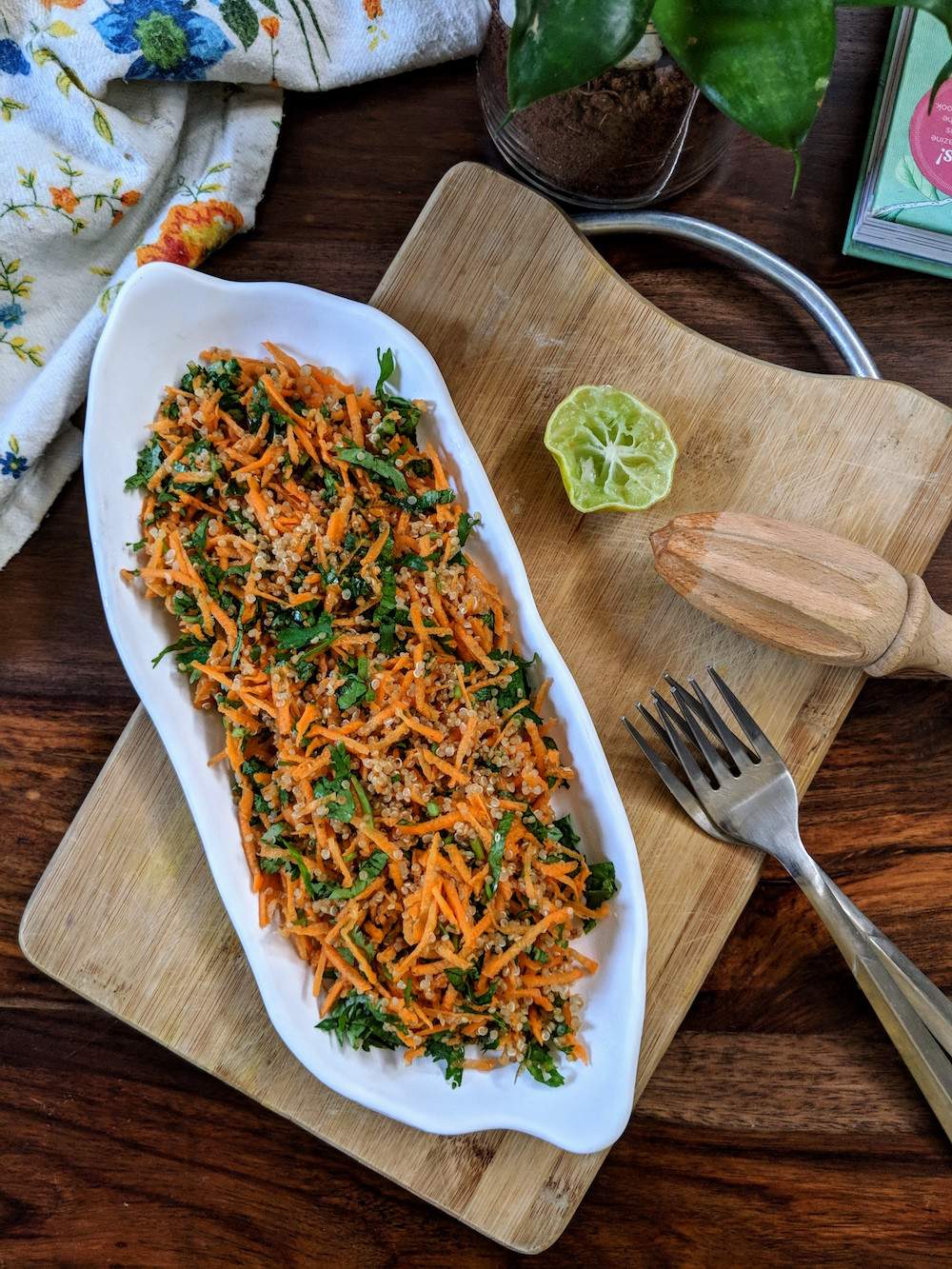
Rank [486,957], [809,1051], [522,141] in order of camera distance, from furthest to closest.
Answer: [809,1051] → [522,141] → [486,957]

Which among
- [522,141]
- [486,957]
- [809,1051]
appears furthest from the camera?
[809,1051]

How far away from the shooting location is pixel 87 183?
237 cm

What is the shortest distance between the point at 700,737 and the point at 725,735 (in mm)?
61

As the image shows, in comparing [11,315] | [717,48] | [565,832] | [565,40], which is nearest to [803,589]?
→ [565,832]

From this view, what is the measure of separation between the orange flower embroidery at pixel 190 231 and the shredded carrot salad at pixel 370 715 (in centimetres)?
34

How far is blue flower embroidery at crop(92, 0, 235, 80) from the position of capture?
230 cm

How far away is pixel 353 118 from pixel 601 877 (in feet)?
6.46

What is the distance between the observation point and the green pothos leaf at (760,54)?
4.74ft

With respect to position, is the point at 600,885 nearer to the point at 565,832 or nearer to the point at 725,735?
the point at 565,832

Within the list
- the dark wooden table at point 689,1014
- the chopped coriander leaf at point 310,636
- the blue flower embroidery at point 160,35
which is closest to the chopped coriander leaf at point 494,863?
the chopped coriander leaf at point 310,636

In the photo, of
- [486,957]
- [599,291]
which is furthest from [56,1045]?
[599,291]

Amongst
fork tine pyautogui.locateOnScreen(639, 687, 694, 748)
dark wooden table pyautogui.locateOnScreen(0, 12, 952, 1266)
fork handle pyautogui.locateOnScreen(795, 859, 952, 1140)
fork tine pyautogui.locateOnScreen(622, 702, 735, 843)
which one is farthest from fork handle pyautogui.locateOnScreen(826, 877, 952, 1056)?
fork tine pyautogui.locateOnScreen(639, 687, 694, 748)

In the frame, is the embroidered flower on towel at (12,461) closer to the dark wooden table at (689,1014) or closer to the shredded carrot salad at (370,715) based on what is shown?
the dark wooden table at (689,1014)

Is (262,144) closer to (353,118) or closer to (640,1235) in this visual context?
(353,118)
